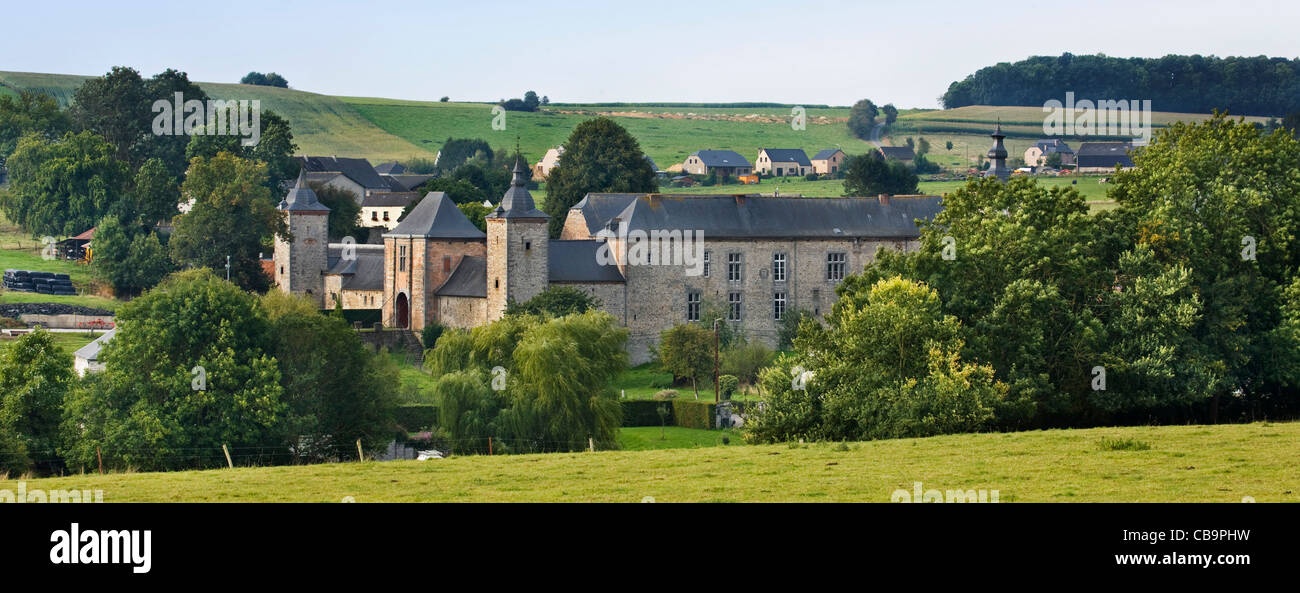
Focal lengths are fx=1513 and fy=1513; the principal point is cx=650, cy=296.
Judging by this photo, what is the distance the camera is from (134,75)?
8700cm

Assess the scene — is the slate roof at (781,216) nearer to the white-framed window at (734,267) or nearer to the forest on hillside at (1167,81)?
the white-framed window at (734,267)

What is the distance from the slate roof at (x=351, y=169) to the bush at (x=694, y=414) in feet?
199

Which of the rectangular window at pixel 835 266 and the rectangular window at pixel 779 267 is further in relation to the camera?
the rectangular window at pixel 835 266

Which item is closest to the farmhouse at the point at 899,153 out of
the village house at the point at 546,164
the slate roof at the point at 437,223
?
the village house at the point at 546,164

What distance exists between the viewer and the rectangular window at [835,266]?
64.2 meters

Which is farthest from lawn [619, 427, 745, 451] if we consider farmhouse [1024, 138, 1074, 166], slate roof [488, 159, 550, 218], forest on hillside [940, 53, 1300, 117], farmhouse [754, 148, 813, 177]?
forest on hillside [940, 53, 1300, 117]

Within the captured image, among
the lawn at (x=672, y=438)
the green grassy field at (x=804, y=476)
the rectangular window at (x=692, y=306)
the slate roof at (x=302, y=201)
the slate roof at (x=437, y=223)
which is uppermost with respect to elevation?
the slate roof at (x=302, y=201)

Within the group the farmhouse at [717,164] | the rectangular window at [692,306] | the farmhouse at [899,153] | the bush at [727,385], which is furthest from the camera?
the farmhouse at [899,153]

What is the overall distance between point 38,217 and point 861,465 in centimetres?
6757

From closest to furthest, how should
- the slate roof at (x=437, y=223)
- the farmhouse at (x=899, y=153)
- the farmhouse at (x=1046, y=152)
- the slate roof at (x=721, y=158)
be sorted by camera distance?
the slate roof at (x=437, y=223), the farmhouse at (x=1046, y=152), the slate roof at (x=721, y=158), the farmhouse at (x=899, y=153)

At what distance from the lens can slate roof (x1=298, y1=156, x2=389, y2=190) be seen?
350ft

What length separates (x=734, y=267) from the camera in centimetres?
6262

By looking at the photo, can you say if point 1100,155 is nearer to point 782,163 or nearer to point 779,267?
point 782,163

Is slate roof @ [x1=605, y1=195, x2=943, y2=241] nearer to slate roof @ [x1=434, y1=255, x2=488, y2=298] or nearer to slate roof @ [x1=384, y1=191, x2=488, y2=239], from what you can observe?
slate roof @ [x1=434, y1=255, x2=488, y2=298]
